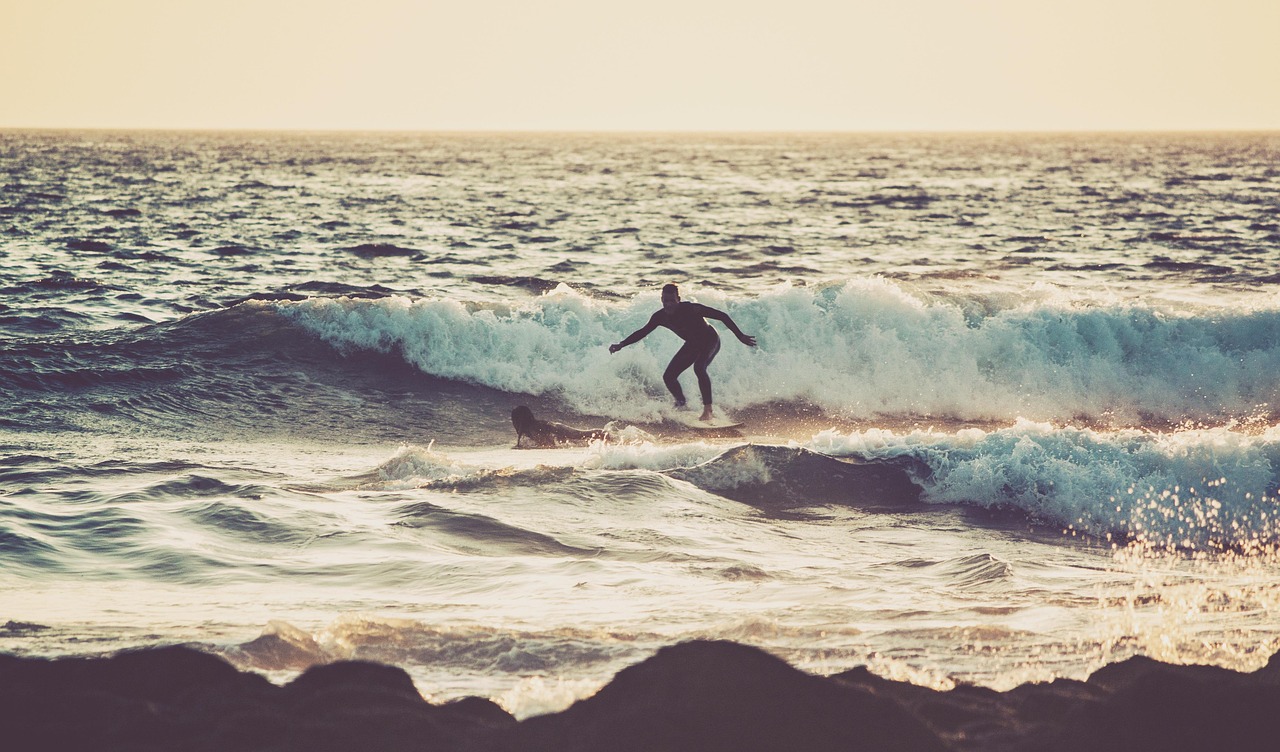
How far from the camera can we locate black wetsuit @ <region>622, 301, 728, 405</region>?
43.0 ft

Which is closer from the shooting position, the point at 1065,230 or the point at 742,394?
the point at 742,394

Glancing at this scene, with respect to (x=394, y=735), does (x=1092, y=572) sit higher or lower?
lower

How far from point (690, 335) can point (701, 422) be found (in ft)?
6.83

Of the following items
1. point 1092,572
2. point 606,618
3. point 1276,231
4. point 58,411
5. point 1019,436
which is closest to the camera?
point 606,618

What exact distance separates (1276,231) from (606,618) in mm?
34765

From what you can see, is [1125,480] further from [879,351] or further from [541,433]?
[879,351]

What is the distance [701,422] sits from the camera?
15.1 m

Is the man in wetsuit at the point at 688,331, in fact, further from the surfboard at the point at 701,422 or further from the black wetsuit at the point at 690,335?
Answer: the surfboard at the point at 701,422

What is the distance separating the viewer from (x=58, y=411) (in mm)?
13578

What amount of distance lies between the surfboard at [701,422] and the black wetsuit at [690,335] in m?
1.10

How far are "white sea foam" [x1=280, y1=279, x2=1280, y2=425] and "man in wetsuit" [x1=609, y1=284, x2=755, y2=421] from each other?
2206 millimetres

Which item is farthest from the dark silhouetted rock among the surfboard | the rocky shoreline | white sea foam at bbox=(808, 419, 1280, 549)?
the surfboard

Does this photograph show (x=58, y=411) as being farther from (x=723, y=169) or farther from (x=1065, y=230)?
(x=723, y=169)

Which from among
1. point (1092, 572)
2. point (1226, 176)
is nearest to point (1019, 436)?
point (1092, 572)
